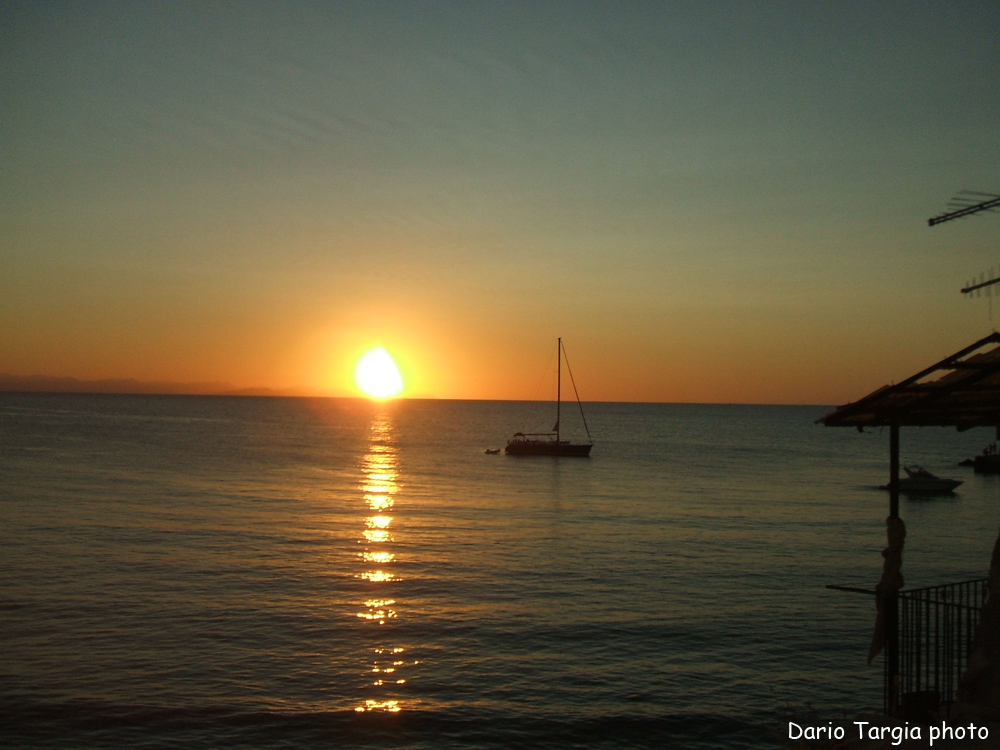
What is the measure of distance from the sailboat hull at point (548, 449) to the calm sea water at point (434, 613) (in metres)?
42.7

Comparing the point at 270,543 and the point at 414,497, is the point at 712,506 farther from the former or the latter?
the point at 270,543

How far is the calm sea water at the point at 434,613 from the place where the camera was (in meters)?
17.4

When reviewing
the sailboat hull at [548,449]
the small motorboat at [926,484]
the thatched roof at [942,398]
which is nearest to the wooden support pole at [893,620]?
the thatched roof at [942,398]

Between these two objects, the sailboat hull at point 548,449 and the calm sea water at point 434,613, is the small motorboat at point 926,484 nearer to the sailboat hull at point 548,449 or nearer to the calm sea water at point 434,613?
the calm sea water at point 434,613

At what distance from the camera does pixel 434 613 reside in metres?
25.5

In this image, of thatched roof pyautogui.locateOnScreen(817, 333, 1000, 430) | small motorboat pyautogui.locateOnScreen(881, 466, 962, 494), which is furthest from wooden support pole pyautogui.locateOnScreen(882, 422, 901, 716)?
small motorboat pyautogui.locateOnScreen(881, 466, 962, 494)

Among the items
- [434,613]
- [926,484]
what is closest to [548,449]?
[926,484]

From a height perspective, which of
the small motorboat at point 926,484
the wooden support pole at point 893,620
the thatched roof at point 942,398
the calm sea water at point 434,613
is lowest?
the calm sea water at point 434,613

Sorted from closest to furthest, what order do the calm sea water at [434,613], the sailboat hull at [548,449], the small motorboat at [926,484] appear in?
the calm sea water at [434,613]
the small motorboat at [926,484]
the sailboat hull at [548,449]

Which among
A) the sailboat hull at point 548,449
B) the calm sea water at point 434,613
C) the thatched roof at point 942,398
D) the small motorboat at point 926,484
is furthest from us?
the sailboat hull at point 548,449

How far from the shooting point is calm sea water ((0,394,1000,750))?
686 inches

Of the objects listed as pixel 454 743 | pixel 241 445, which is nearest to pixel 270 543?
pixel 454 743

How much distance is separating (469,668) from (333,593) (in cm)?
892

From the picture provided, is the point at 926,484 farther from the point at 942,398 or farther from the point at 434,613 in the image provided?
the point at 942,398
